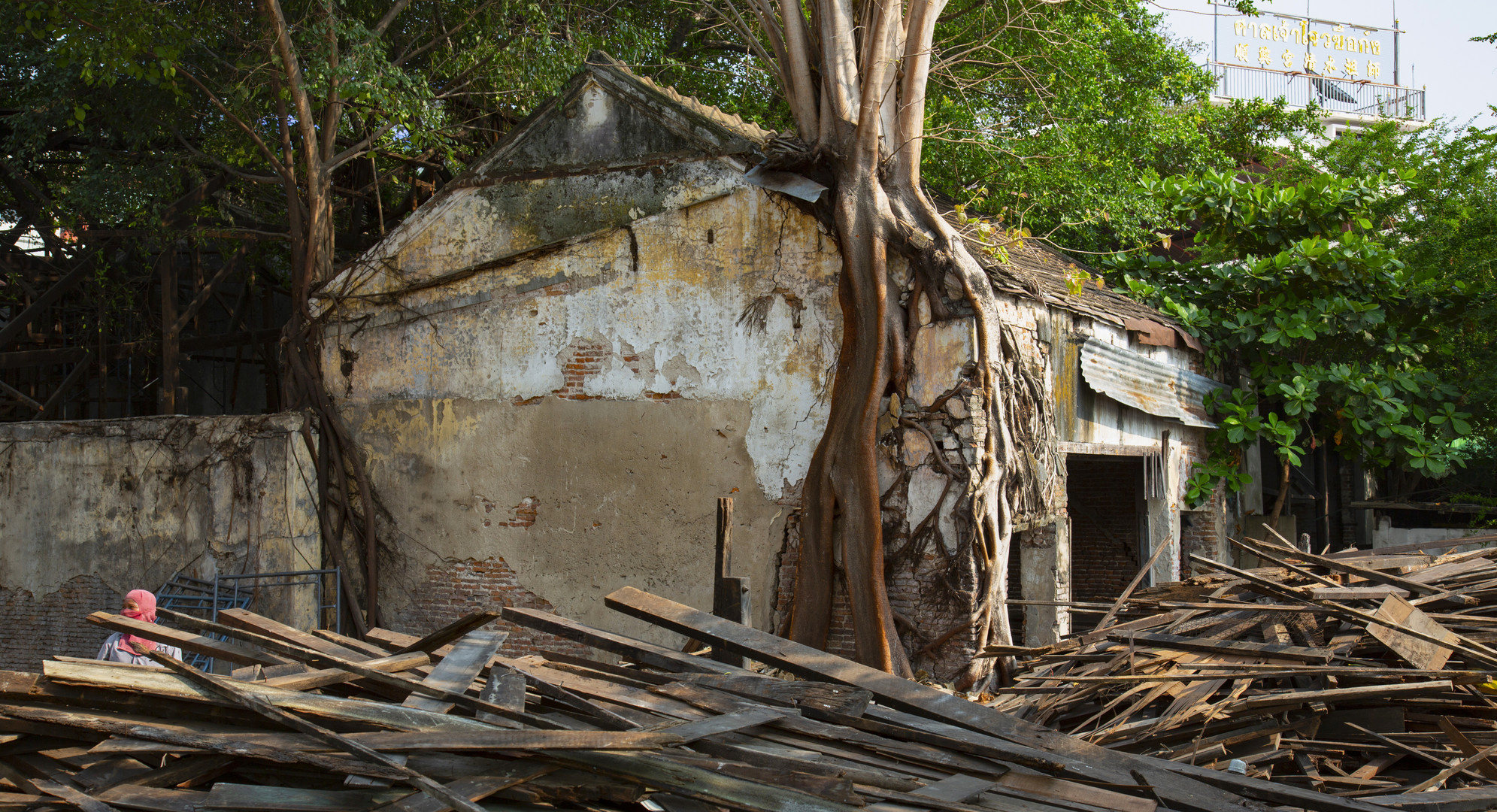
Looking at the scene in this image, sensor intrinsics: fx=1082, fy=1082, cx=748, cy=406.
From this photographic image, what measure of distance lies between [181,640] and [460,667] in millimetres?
949

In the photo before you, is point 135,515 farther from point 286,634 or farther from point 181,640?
point 181,640

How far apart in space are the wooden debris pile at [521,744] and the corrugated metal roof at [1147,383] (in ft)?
19.7

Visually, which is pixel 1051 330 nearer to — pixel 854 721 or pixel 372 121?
pixel 854 721

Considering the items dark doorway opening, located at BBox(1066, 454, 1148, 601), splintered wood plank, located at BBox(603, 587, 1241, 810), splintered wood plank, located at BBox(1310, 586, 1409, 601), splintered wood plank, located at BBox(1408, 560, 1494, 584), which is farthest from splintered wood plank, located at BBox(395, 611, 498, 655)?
dark doorway opening, located at BBox(1066, 454, 1148, 601)

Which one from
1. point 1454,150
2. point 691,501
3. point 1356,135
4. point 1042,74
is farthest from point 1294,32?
point 691,501

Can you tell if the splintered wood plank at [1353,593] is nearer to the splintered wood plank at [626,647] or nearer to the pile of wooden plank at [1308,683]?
the pile of wooden plank at [1308,683]

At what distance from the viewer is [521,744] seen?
9.66ft

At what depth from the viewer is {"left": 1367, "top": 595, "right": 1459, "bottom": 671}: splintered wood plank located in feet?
13.8

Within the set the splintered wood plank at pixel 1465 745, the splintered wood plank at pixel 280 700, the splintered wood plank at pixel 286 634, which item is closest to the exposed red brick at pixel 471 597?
the splintered wood plank at pixel 286 634

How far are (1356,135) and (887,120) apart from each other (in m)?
13.5

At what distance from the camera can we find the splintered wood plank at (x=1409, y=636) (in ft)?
13.8

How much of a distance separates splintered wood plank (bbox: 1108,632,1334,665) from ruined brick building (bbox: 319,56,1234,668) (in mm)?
2308

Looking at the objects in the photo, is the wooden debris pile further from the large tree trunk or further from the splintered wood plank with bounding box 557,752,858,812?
the large tree trunk

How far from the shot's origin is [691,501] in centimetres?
776
